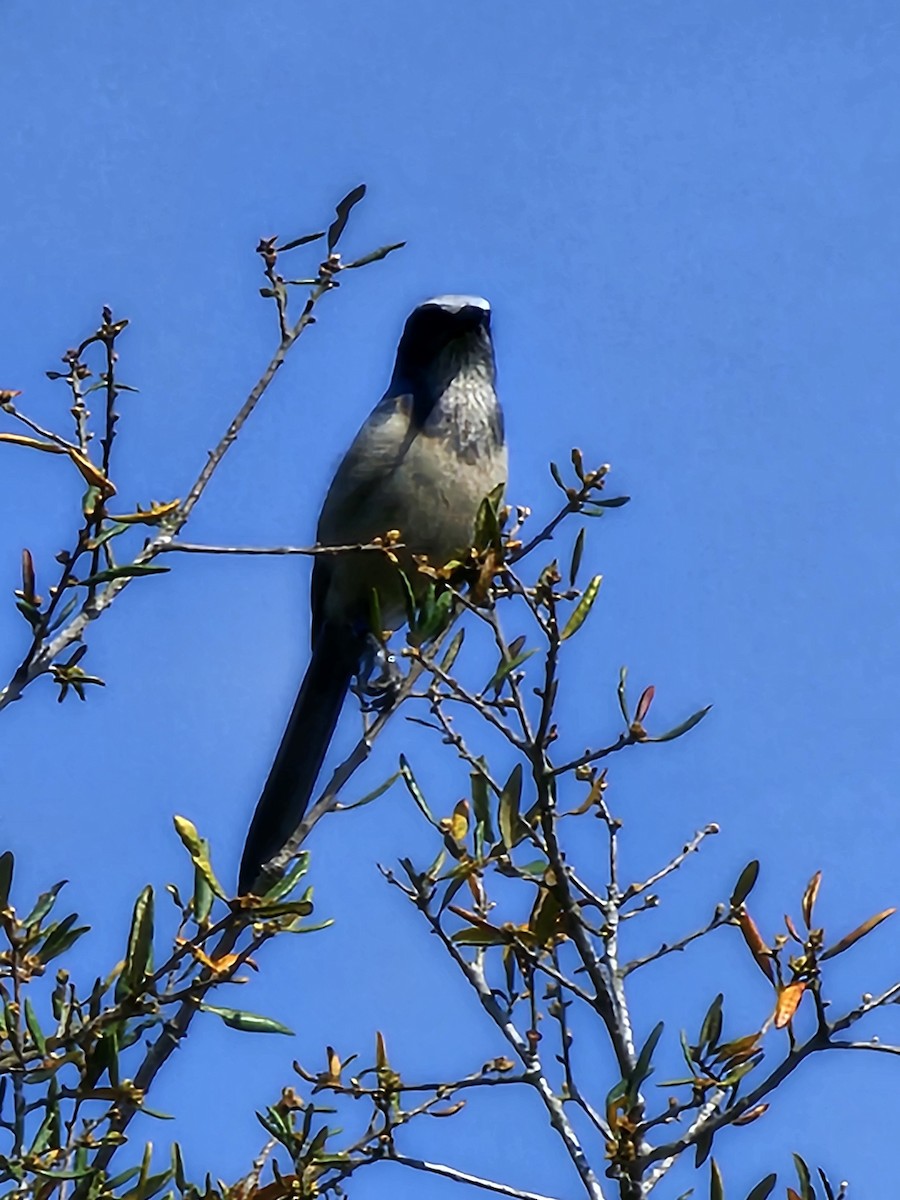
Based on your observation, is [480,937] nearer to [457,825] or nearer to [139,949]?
[457,825]

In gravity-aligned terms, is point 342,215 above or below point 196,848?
above

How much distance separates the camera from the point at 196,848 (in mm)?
2539

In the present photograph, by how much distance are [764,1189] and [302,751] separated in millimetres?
2051

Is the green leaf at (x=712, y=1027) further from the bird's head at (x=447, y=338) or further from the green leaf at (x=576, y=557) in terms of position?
the bird's head at (x=447, y=338)

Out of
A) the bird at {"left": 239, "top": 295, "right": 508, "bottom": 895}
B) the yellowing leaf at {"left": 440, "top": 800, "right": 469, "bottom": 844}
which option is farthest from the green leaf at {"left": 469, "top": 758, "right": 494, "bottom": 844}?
the bird at {"left": 239, "top": 295, "right": 508, "bottom": 895}

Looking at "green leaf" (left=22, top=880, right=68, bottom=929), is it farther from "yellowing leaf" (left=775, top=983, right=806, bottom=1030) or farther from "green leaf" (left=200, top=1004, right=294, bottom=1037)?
"yellowing leaf" (left=775, top=983, right=806, bottom=1030)

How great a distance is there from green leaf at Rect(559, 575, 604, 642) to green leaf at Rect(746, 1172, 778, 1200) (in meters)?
0.91

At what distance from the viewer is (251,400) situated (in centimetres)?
254

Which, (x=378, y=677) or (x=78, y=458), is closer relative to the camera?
(x=78, y=458)

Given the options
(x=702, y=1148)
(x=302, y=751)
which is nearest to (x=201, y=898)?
(x=702, y=1148)

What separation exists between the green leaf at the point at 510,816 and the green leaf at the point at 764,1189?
66cm

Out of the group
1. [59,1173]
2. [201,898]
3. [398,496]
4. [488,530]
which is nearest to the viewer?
[59,1173]

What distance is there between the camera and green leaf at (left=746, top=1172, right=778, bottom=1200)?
256 cm

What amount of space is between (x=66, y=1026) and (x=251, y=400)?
95 cm
